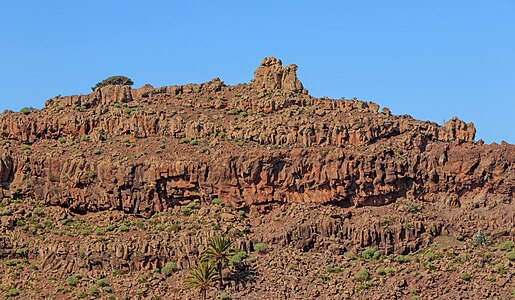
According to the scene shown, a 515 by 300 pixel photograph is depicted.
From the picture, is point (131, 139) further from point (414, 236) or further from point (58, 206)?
point (414, 236)

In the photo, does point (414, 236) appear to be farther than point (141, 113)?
No

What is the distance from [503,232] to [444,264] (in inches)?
312

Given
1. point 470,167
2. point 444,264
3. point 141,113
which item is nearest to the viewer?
point 444,264

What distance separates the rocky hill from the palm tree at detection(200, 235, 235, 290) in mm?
1676

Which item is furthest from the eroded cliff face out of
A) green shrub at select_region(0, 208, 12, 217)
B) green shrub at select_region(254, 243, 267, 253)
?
green shrub at select_region(254, 243, 267, 253)

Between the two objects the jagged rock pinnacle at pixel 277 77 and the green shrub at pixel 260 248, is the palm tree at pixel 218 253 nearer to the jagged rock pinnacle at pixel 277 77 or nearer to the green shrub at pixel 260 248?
the green shrub at pixel 260 248

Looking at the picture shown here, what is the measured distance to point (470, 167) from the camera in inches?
5837

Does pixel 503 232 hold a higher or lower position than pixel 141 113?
lower

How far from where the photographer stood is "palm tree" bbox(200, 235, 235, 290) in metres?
139

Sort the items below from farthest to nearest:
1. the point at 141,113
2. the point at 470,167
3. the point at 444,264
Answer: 1. the point at 141,113
2. the point at 470,167
3. the point at 444,264

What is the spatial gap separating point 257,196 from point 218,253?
1163 centimetres

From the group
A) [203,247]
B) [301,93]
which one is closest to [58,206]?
[203,247]

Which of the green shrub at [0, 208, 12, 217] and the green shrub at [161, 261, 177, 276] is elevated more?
the green shrub at [0, 208, 12, 217]

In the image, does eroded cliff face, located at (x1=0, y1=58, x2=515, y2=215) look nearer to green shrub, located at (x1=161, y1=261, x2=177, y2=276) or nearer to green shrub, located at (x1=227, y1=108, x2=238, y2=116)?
green shrub, located at (x1=227, y1=108, x2=238, y2=116)
